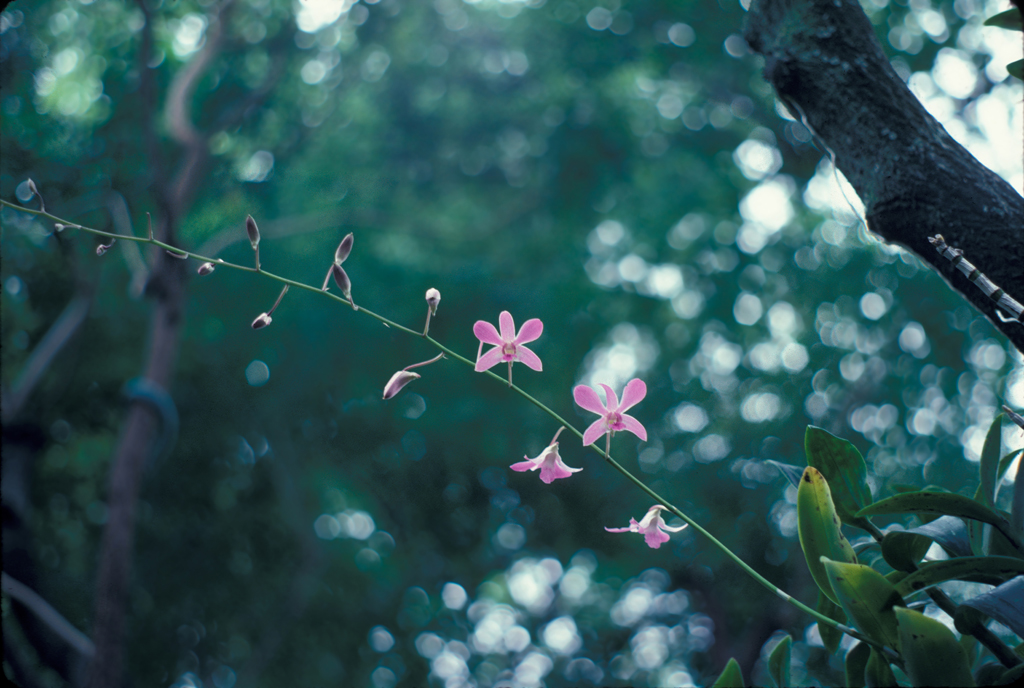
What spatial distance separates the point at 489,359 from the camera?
56cm

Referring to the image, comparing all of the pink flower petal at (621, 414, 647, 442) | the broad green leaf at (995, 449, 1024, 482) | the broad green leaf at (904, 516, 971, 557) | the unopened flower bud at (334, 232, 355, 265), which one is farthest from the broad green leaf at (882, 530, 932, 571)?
the unopened flower bud at (334, 232, 355, 265)

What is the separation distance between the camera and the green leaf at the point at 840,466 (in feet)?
2.21

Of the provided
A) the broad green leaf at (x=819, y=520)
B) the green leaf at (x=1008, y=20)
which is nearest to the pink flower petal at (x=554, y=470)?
the broad green leaf at (x=819, y=520)

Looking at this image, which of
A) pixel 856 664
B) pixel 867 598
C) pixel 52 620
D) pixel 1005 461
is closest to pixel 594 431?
pixel 867 598

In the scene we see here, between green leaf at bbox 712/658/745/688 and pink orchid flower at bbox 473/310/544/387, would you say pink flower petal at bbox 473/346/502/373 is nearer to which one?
pink orchid flower at bbox 473/310/544/387

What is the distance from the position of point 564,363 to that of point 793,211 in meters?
1.69

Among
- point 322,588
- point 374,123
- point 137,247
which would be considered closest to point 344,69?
point 374,123

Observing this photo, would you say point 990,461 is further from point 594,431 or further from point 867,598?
point 594,431

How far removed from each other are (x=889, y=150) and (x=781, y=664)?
540 millimetres

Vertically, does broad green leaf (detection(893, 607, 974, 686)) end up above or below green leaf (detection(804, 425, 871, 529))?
above

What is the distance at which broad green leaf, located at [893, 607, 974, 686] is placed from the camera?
454mm

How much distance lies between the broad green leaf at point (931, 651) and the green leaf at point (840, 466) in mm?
219

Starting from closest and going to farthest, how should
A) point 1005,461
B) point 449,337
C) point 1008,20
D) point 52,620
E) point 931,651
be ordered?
point 931,651 → point 1008,20 → point 1005,461 → point 52,620 → point 449,337

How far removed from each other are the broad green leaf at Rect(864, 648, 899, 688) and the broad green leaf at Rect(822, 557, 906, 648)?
0.10ft
